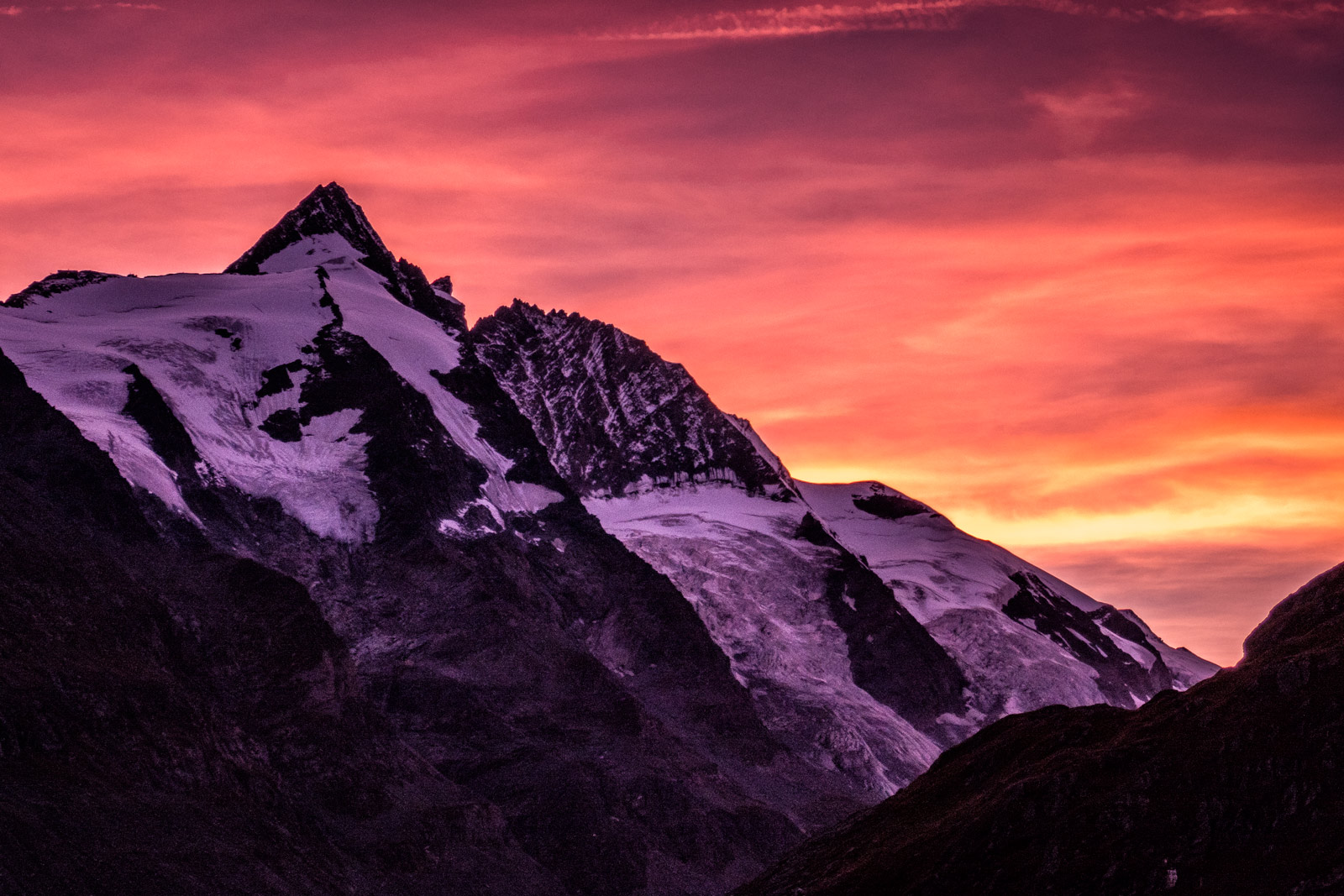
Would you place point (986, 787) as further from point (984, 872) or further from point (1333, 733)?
point (1333, 733)

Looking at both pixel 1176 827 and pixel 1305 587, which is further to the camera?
pixel 1305 587

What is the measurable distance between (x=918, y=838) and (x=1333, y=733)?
35397 mm

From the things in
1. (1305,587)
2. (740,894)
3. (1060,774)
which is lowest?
(740,894)

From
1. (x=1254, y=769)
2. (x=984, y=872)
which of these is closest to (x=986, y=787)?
(x=984, y=872)

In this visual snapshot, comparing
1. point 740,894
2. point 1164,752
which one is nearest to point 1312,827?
point 1164,752

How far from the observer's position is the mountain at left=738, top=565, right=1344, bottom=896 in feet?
440

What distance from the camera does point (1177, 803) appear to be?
142m

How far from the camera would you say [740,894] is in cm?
18538

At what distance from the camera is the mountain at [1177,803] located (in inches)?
5281

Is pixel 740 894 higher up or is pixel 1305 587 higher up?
pixel 1305 587

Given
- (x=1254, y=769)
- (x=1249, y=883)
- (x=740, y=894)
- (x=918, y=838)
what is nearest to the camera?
(x=1249, y=883)

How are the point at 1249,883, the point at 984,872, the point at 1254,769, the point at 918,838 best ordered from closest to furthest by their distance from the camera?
the point at 1249,883, the point at 1254,769, the point at 984,872, the point at 918,838

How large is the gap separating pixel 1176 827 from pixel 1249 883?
9888mm

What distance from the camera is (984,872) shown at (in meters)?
148
